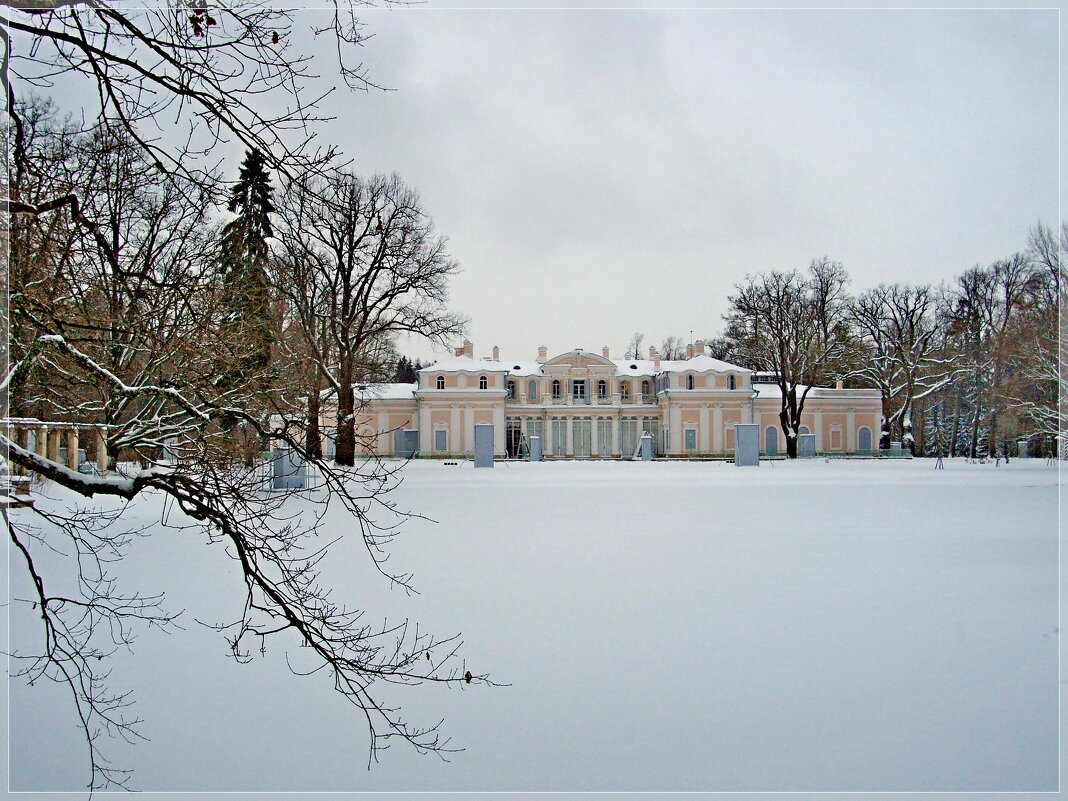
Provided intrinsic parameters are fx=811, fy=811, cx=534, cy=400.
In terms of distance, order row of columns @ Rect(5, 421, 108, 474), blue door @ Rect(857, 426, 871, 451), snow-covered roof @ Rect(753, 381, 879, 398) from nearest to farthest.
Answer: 1. row of columns @ Rect(5, 421, 108, 474)
2. snow-covered roof @ Rect(753, 381, 879, 398)
3. blue door @ Rect(857, 426, 871, 451)

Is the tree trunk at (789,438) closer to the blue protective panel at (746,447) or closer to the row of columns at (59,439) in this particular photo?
the blue protective panel at (746,447)

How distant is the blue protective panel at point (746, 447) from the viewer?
86.8 ft

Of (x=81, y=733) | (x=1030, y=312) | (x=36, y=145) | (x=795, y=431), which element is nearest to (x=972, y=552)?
(x=81, y=733)

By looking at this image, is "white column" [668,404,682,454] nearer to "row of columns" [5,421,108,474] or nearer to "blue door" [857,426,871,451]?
"blue door" [857,426,871,451]

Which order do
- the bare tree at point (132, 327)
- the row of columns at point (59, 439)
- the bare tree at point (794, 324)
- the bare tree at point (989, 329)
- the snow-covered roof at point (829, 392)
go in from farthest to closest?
the snow-covered roof at point (829, 392) → the bare tree at point (794, 324) → the bare tree at point (989, 329) → the row of columns at point (59, 439) → the bare tree at point (132, 327)

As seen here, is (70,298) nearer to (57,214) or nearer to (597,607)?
(57,214)

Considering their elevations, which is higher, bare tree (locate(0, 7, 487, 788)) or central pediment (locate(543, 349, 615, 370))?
central pediment (locate(543, 349, 615, 370))

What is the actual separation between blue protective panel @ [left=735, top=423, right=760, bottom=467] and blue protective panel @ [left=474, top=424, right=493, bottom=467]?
26.6ft

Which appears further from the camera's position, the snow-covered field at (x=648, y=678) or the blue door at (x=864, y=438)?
the blue door at (x=864, y=438)

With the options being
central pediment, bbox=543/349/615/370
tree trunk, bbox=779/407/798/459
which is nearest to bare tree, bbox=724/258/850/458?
tree trunk, bbox=779/407/798/459

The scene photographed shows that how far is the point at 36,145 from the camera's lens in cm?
412

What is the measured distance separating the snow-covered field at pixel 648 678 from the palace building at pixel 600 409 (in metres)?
28.7

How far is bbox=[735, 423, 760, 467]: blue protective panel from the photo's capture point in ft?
86.8

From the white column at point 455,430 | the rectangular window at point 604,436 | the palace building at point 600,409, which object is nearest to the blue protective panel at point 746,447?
the palace building at point 600,409
